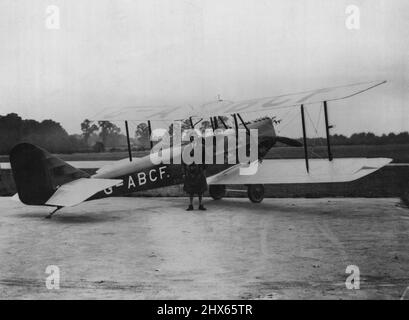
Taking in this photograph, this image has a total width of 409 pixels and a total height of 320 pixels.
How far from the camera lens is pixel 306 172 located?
1150 centimetres

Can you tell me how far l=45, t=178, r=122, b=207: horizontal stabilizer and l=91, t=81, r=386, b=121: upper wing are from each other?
3518mm

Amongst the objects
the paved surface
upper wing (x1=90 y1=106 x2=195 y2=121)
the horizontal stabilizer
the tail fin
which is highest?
upper wing (x1=90 y1=106 x2=195 y2=121)

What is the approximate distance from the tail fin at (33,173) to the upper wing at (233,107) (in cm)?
420

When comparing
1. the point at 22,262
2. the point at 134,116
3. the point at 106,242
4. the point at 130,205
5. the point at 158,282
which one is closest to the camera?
the point at 158,282

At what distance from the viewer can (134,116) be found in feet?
48.8

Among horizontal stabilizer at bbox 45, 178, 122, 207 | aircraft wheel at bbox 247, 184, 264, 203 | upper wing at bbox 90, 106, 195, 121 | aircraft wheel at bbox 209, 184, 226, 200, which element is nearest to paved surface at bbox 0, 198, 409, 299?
horizontal stabilizer at bbox 45, 178, 122, 207

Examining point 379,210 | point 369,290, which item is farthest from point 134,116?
point 369,290

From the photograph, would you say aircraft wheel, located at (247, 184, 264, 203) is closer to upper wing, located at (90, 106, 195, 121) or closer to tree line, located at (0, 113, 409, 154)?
upper wing, located at (90, 106, 195, 121)

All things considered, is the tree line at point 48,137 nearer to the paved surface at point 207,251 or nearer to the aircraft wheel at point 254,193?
the aircraft wheel at point 254,193

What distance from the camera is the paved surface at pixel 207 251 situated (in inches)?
202

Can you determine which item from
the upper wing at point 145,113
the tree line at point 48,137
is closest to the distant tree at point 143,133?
the tree line at point 48,137

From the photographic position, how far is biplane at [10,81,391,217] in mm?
9406
